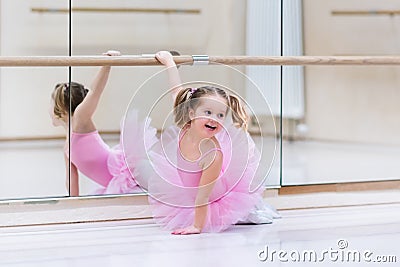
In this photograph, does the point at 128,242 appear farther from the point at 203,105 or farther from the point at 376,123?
the point at 376,123

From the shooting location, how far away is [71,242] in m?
1.79

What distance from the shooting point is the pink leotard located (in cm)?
230

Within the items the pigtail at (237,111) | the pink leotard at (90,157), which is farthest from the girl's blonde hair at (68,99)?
the pigtail at (237,111)

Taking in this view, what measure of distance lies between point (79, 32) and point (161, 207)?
85.7 inches

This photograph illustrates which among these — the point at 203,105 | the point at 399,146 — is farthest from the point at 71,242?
the point at 399,146

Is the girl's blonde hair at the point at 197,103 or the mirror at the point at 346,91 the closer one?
the girl's blonde hair at the point at 197,103

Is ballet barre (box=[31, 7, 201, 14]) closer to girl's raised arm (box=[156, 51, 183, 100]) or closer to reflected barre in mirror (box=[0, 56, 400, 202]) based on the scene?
reflected barre in mirror (box=[0, 56, 400, 202])

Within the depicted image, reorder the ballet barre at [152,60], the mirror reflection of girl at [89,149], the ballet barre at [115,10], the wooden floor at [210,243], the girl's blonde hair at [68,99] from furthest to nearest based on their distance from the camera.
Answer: the ballet barre at [115,10]
the girl's blonde hair at [68,99]
the mirror reflection of girl at [89,149]
the ballet barre at [152,60]
the wooden floor at [210,243]

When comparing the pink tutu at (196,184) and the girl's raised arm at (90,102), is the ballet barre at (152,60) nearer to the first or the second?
the pink tutu at (196,184)

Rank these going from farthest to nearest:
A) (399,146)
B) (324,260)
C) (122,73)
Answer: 1. (122,73)
2. (399,146)
3. (324,260)

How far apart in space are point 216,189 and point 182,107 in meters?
0.26

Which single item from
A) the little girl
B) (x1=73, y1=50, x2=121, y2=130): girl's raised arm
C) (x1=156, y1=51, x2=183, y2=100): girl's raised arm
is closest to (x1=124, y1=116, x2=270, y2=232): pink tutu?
the little girl

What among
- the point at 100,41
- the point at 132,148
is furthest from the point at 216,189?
the point at 100,41

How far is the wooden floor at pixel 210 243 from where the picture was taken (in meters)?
1.64
